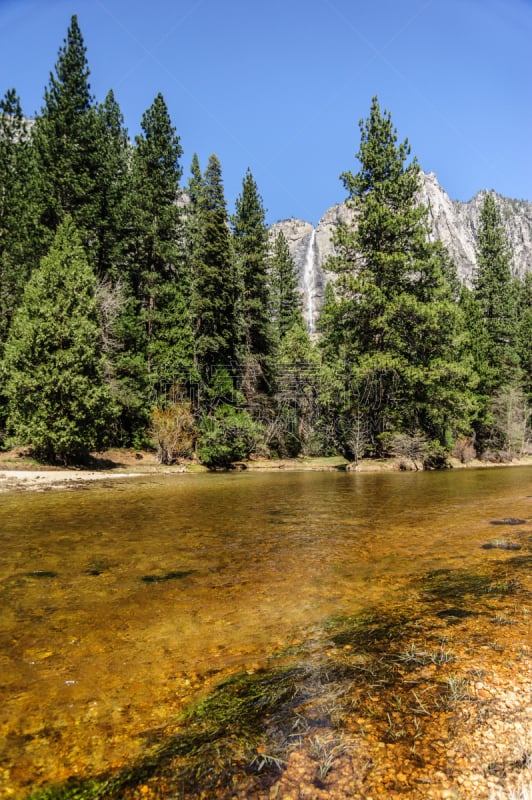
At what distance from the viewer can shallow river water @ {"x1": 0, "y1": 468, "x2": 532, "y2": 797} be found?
2.40 metres

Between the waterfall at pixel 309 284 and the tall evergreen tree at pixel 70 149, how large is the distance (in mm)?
92092

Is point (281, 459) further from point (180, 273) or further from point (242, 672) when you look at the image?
point (242, 672)

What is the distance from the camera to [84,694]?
2668mm

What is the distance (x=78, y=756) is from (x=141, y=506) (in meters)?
8.53

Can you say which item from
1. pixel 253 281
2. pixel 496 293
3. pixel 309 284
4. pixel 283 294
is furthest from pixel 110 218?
pixel 309 284

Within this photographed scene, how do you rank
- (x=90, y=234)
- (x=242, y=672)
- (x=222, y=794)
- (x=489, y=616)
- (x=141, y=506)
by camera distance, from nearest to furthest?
(x=222, y=794)
(x=242, y=672)
(x=489, y=616)
(x=141, y=506)
(x=90, y=234)

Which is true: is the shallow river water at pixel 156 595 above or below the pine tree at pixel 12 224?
below

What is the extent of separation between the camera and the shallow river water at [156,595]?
2402 mm

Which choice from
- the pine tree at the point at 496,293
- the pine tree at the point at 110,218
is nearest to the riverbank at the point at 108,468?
the pine tree at the point at 110,218

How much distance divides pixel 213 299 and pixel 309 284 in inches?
4449

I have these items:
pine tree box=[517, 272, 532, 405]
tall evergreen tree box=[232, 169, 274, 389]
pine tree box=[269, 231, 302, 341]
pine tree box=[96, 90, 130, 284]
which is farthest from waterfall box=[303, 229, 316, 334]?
pine tree box=[96, 90, 130, 284]

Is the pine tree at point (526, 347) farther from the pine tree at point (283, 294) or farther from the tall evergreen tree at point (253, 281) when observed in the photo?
the tall evergreen tree at point (253, 281)

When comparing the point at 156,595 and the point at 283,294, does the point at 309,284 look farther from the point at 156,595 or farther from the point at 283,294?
the point at 156,595

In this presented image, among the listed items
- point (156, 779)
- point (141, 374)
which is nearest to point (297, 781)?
point (156, 779)
